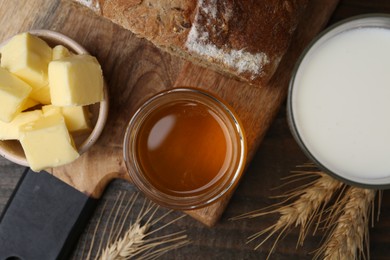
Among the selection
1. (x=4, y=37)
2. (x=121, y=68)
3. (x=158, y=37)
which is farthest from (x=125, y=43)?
(x=4, y=37)

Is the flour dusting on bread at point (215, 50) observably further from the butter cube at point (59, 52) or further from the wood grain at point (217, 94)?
the butter cube at point (59, 52)

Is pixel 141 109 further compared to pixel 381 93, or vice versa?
pixel 141 109

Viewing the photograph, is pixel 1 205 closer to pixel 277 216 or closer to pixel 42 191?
pixel 42 191

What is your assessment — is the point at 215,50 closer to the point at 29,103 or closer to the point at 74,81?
the point at 74,81

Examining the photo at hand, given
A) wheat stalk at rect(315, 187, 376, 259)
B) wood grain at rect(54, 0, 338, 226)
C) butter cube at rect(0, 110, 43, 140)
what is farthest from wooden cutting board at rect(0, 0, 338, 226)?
wheat stalk at rect(315, 187, 376, 259)

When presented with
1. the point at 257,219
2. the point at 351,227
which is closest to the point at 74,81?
the point at 257,219

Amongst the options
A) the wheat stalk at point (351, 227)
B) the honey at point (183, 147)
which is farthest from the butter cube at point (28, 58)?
the wheat stalk at point (351, 227)
